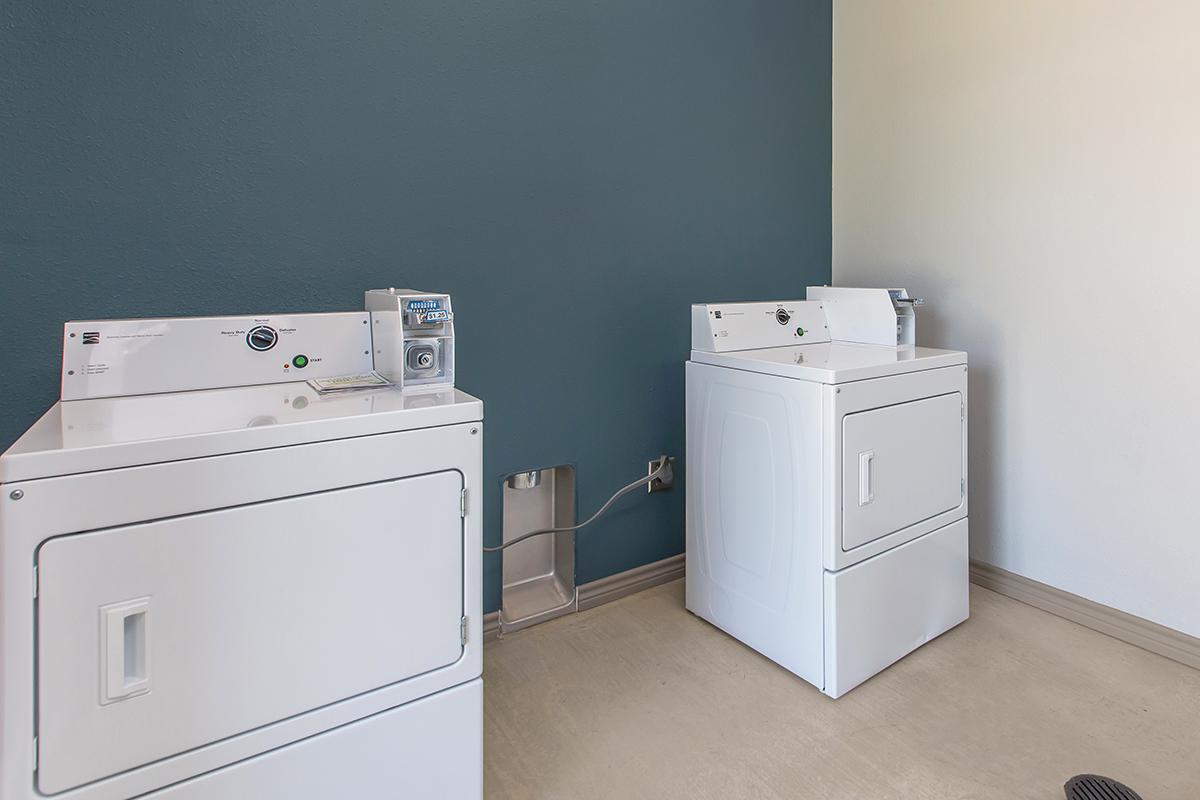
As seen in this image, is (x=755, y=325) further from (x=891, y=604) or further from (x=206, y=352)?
(x=206, y=352)

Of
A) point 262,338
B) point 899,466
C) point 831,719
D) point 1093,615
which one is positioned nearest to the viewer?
point 262,338

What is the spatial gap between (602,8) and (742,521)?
1.70 m

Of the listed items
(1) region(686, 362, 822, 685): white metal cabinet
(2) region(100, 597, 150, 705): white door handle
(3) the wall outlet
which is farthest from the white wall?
(2) region(100, 597, 150, 705): white door handle

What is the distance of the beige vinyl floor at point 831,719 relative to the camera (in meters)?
1.58

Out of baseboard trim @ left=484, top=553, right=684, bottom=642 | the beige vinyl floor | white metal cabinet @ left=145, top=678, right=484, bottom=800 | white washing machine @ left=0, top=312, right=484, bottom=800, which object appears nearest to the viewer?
white washing machine @ left=0, top=312, right=484, bottom=800

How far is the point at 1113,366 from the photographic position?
7.03ft

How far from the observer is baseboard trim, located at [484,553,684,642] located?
239cm

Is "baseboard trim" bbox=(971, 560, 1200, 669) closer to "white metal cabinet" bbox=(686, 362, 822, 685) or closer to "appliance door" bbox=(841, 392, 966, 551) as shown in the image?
"appliance door" bbox=(841, 392, 966, 551)

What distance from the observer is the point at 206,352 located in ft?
5.18

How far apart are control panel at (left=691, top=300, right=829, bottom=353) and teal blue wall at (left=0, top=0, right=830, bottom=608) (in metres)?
0.28

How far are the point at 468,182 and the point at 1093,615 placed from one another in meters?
2.37

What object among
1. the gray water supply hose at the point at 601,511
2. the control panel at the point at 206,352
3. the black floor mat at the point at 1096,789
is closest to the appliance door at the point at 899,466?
the black floor mat at the point at 1096,789

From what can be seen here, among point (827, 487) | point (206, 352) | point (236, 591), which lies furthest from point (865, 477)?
point (206, 352)

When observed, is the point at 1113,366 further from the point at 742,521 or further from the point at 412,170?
the point at 412,170
